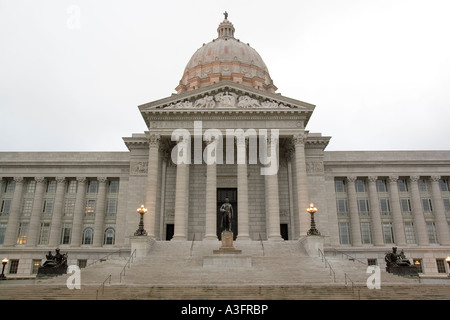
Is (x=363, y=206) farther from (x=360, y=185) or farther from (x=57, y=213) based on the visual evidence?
(x=57, y=213)

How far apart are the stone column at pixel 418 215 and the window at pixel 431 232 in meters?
1.11

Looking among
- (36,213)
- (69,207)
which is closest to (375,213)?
(69,207)

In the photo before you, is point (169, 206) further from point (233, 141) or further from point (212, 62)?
point (212, 62)

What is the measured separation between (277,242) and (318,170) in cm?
1175

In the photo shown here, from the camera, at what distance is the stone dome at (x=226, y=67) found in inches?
2574

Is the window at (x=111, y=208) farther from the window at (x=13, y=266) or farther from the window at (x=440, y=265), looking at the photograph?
the window at (x=440, y=265)

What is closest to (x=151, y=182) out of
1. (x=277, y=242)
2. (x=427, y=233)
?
(x=277, y=242)

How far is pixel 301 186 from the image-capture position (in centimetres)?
3959

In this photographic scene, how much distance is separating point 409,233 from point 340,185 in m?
9.68

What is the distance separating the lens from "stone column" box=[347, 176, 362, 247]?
45875mm

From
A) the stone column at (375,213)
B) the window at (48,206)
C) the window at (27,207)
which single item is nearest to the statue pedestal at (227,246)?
the stone column at (375,213)

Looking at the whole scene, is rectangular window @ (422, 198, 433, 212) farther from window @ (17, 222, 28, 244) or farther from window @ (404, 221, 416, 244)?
window @ (17, 222, 28, 244)

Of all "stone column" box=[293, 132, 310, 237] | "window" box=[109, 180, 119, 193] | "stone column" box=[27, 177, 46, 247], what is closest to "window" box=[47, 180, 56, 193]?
"stone column" box=[27, 177, 46, 247]

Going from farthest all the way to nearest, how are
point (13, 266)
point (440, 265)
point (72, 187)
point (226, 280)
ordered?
point (72, 187)
point (13, 266)
point (440, 265)
point (226, 280)
